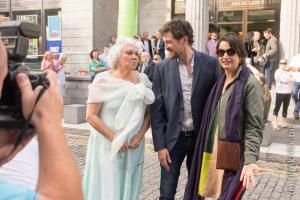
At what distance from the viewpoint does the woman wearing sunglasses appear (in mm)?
2867

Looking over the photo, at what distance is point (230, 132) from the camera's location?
9.52ft

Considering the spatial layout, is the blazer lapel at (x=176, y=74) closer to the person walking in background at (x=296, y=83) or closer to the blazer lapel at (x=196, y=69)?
the blazer lapel at (x=196, y=69)

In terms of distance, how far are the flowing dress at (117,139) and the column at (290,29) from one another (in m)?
→ 9.65

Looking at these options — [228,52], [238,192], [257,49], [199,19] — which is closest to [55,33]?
[199,19]

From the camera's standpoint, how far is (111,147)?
341 centimetres

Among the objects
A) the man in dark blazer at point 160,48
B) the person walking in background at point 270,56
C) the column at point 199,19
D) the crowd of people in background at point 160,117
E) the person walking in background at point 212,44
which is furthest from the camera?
the column at point 199,19

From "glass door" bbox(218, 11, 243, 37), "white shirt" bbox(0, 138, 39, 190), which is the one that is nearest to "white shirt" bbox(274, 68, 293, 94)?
"glass door" bbox(218, 11, 243, 37)

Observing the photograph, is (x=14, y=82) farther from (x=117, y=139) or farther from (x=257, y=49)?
(x=257, y=49)

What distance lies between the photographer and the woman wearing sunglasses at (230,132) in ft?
9.41

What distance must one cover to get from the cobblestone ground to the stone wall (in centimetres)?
A: 460

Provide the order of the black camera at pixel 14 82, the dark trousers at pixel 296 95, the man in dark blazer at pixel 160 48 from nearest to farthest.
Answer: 1. the black camera at pixel 14 82
2. the dark trousers at pixel 296 95
3. the man in dark blazer at pixel 160 48

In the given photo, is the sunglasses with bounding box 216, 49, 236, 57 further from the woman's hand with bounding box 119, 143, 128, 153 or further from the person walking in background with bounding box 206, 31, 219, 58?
the person walking in background with bounding box 206, 31, 219, 58

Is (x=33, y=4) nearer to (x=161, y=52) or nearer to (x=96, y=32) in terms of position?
(x=96, y=32)

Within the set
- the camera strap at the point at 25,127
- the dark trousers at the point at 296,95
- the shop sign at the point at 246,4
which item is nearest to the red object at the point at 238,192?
the camera strap at the point at 25,127
